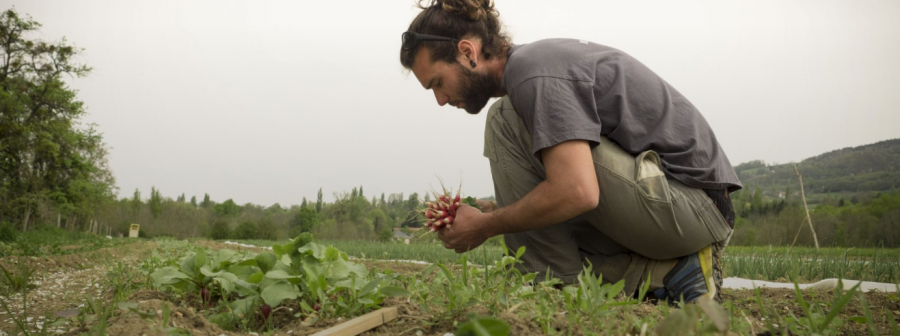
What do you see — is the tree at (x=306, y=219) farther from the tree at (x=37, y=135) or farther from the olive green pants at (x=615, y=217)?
the olive green pants at (x=615, y=217)

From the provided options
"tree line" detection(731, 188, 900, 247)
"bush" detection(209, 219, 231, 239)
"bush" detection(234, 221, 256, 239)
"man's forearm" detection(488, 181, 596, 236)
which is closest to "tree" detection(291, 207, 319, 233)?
"bush" detection(234, 221, 256, 239)

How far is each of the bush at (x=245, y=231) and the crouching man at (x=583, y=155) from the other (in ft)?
58.0

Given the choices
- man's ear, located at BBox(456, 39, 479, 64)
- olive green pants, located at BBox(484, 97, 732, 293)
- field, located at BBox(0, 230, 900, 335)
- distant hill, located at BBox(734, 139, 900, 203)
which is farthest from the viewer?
distant hill, located at BBox(734, 139, 900, 203)

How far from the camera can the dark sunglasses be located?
2.31m

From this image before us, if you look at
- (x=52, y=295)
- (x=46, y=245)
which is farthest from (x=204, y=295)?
(x=46, y=245)

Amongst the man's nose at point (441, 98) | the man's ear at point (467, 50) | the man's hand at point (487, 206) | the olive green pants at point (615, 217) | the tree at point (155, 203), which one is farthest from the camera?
the tree at point (155, 203)

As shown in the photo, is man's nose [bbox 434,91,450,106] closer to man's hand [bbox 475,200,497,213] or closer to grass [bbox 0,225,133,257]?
man's hand [bbox 475,200,497,213]

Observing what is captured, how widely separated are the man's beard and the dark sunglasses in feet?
0.47

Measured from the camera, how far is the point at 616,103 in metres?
2.04

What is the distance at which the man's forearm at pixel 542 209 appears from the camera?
70.7 inches

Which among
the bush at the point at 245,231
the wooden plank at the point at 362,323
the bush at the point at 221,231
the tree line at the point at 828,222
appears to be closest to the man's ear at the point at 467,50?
the wooden plank at the point at 362,323

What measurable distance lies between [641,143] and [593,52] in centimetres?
42

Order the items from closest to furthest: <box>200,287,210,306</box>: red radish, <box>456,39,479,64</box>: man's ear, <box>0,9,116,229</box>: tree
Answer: <box>200,287,210,306</box>: red radish, <box>456,39,479,64</box>: man's ear, <box>0,9,116,229</box>: tree

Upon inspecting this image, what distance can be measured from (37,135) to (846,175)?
24770mm
